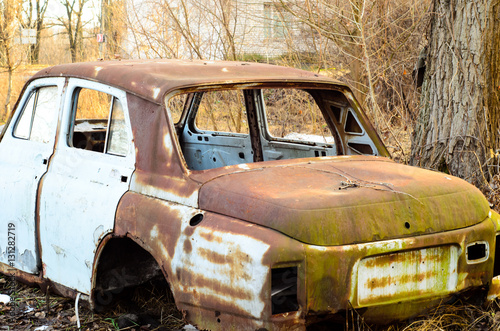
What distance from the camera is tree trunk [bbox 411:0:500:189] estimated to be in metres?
5.54

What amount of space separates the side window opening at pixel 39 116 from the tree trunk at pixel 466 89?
11.4 feet

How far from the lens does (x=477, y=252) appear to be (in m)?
3.39

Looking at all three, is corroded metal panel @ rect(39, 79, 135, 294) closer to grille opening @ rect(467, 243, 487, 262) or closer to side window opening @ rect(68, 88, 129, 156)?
side window opening @ rect(68, 88, 129, 156)

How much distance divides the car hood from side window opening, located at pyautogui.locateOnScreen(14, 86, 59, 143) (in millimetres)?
1611

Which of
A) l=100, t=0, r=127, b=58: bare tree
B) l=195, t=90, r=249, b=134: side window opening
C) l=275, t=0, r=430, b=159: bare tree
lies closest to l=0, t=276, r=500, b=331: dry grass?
l=275, t=0, r=430, b=159: bare tree

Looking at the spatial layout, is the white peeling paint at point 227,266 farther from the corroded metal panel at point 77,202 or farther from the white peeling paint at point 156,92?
the white peeling paint at point 156,92

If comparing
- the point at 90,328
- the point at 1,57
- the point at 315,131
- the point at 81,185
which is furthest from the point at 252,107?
the point at 1,57

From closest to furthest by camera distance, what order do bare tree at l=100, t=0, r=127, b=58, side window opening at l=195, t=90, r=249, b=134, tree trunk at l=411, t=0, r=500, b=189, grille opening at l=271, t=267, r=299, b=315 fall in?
1. grille opening at l=271, t=267, r=299, b=315
2. tree trunk at l=411, t=0, r=500, b=189
3. side window opening at l=195, t=90, r=249, b=134
4. bare tree at l=100, t=0, r=127, b=58

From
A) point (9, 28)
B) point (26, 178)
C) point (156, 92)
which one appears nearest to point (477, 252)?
point (156, 92)

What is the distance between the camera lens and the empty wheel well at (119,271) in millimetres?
3812

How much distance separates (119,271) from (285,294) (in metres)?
1.42

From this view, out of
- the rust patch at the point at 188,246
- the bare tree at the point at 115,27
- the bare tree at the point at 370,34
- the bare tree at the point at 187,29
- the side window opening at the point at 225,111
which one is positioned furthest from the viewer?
the bare tree at the point at 115,27

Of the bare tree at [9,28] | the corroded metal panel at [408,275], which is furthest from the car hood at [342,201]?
the bare tree at [9,28]

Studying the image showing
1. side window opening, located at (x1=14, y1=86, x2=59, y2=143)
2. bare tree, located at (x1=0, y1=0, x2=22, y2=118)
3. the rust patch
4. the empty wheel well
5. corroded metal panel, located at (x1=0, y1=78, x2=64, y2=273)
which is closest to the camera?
the rust patch
